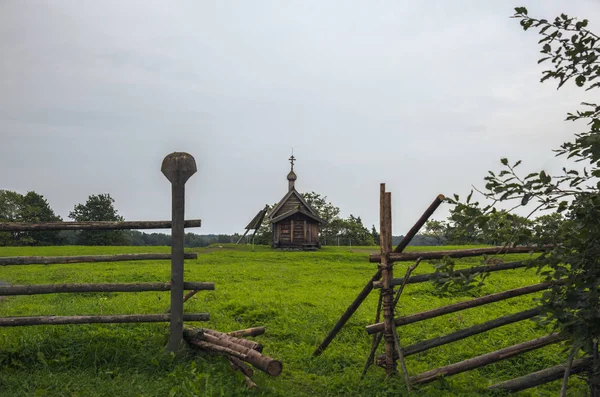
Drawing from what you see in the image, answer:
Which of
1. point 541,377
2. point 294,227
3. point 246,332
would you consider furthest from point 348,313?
point 294,227

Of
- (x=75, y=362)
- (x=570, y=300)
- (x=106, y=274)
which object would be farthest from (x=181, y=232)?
(x=106, y=274)

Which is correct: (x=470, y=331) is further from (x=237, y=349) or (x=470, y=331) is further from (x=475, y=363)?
(x=237, y=349)

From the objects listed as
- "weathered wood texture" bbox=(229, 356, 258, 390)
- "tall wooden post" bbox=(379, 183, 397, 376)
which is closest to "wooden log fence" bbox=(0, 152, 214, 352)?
"weathered wood texture" bbox=(229, 356, 258, 390)

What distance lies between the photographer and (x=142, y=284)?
6762 millimetres

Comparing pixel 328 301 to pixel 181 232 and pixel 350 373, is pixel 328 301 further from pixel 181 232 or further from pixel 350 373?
pixel 181 232

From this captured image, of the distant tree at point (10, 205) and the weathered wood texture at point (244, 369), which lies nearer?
the weathered wood texture at point (244, 369)

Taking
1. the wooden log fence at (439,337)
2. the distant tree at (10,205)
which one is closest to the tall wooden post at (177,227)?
the wooden log fence at (439,337)

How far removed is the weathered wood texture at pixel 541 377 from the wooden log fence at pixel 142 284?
12.5ft

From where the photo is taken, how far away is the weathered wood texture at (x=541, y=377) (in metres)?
6.05

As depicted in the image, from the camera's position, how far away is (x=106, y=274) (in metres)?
17.2

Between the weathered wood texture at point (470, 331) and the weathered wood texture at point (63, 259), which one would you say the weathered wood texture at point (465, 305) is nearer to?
the weathered wood texture at point (470, 331)

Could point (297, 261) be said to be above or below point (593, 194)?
below

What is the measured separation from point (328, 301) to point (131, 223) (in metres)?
6.27

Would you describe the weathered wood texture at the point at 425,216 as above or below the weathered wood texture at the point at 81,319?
above
